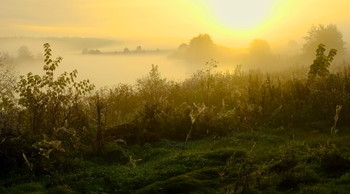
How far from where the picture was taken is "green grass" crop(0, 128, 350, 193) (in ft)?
30.0

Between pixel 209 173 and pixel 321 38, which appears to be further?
pixel 321 38

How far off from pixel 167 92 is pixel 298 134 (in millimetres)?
8317

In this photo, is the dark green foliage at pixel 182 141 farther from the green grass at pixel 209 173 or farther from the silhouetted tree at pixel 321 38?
the silhouetted tree at pixel 321 38

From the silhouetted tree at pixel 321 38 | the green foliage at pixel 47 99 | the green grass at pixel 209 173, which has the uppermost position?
the silhouetted tree at pixel 321 38

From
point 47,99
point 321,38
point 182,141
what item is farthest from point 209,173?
point 321,38

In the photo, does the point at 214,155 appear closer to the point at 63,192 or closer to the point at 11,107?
the point at 63,192

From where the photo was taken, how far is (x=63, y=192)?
9383 millimetres

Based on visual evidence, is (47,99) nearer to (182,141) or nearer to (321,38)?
(182,141)

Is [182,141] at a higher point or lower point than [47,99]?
lower

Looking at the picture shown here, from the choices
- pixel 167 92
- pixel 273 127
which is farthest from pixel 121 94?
pixel 273 127

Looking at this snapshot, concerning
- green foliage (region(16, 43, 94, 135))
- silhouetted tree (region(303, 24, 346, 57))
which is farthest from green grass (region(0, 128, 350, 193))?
silhouetted tree (region(303, 24, 346, 57))

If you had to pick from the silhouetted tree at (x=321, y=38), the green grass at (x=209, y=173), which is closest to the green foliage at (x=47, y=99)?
the green grass at (x=209, y=173)

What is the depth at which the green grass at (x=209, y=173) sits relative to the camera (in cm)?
916

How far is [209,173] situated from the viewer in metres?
10.3
